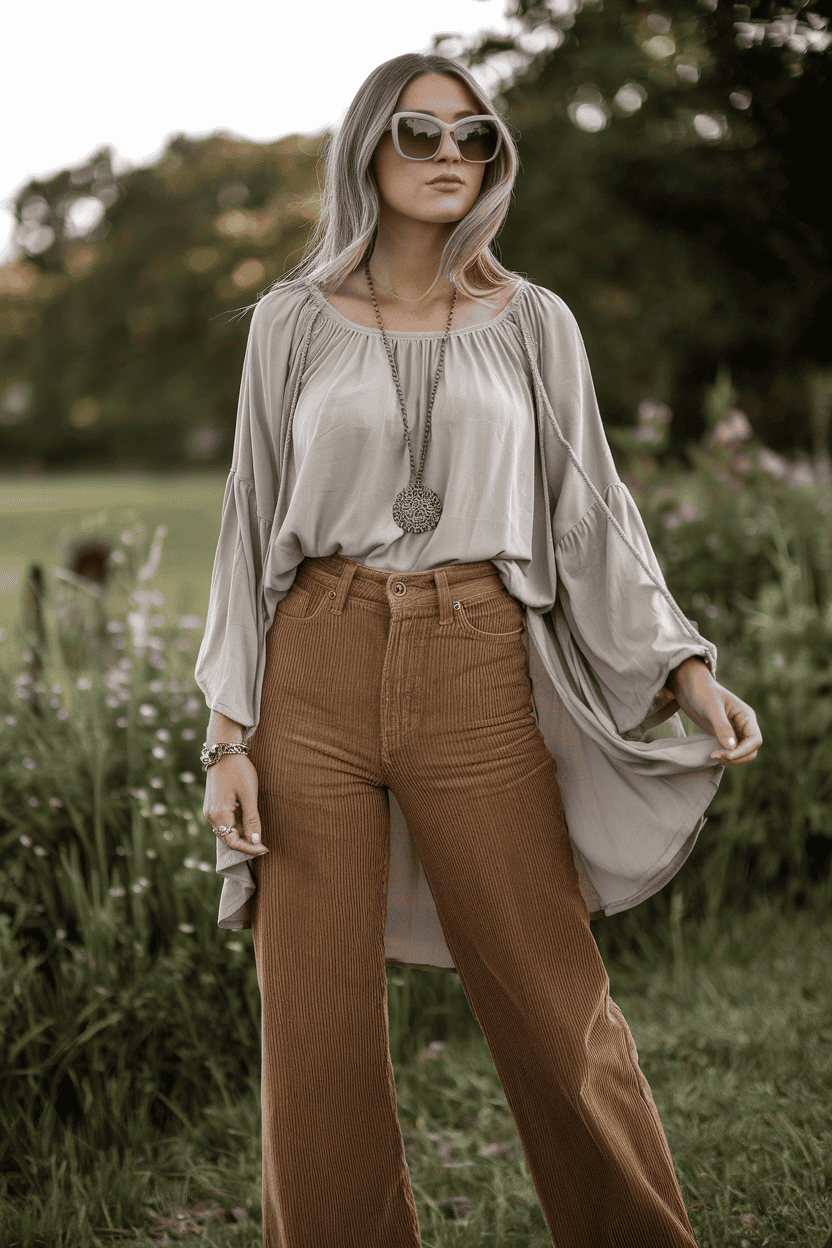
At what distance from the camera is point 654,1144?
74.2 inches

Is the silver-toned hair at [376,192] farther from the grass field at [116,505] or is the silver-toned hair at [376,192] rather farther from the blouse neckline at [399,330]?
the grass field at [116,505]

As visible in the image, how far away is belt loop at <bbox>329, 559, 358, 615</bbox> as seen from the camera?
6.02ft

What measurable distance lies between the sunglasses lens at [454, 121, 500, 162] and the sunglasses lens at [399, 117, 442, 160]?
0.13 feet

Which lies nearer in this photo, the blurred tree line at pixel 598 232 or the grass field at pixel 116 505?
the blurred tree line at pixel 598 232

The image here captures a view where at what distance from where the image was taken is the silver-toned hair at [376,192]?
6.21 ft

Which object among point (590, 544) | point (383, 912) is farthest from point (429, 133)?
point (383, 912)

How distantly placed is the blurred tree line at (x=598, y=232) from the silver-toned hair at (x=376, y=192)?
1.72 feet

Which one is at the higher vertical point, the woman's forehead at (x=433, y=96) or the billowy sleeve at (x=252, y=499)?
the woman's forehead at (x=433, y=96)

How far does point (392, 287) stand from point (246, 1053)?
2016 mm

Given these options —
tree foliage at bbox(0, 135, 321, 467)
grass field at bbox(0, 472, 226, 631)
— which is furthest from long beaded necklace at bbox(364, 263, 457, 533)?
grass field at bbox(0, 472, 226, 631)

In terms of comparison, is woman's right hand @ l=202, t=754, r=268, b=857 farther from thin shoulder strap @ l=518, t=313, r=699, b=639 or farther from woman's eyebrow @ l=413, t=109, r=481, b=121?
woman's eyebrow @ l=413, t=109, r=481, b=121

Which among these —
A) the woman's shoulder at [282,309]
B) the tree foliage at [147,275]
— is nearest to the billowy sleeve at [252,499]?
the woman's shoulder at [282,309]

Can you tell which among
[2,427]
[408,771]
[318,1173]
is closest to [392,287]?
[408,771]

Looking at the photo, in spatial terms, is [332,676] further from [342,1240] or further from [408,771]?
[342,1240]
